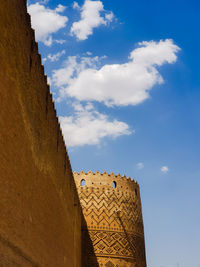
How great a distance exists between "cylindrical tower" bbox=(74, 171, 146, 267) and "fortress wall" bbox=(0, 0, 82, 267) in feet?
19.6

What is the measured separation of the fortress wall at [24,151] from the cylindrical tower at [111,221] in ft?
19.6

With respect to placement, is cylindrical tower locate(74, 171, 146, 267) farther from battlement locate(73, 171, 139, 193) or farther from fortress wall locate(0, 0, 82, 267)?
fortress wall locate(0, 0, 82, 267)

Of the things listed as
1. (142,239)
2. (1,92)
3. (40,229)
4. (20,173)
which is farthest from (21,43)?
(142,239)

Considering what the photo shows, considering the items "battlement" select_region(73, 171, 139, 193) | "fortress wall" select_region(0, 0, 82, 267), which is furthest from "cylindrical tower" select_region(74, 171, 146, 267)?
"fortress wall" select_region(0, 0, 82, 267)

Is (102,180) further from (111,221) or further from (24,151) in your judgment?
(24,151)

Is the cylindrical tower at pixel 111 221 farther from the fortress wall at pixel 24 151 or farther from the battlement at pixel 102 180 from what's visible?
the fortress wall at pixel 24 151

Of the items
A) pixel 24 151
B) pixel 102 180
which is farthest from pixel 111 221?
pixel 24 151

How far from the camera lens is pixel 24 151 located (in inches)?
157

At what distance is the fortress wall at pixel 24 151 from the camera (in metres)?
3.24

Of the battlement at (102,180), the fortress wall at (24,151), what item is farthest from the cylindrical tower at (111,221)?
the fortress wall at (24,151)

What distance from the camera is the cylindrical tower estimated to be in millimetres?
12023

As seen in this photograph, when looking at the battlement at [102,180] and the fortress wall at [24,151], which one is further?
the battlement at [102,180]

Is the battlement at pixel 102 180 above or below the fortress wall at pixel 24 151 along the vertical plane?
above

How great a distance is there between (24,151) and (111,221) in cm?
919
